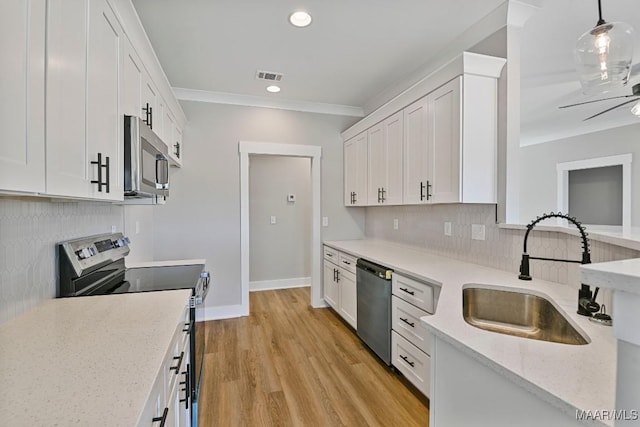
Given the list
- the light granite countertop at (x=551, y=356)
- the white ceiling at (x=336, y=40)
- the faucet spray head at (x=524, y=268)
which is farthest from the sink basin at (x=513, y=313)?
the white ceiling at (x=336, y=40)

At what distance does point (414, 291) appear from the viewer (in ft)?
7.09

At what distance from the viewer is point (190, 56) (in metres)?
2.79

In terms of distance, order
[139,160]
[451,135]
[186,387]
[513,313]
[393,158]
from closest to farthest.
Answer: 1. [186,387]
2. [139,160]
3. [513,313]
4. [451,135]
5. [393,158]

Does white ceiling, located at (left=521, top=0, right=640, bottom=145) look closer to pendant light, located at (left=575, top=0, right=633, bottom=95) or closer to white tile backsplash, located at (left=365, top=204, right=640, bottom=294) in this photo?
pendant light, located at (left=575, top=0, right=633, bottom=95)

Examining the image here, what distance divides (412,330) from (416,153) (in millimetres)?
1466

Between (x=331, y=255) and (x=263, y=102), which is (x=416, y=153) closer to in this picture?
(x=331, y=255)

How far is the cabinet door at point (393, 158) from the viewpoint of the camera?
292 centimetres

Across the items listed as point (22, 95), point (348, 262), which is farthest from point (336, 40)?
point (22, 95)

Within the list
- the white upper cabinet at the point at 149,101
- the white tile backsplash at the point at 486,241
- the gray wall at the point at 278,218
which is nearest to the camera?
the white tile backsplash at the point at 486,241

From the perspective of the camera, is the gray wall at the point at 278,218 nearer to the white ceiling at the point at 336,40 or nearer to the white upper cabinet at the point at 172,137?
the white ceiling at the point at 336,40

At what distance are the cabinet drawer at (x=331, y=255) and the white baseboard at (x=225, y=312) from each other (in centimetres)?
120

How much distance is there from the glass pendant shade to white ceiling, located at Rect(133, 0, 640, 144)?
841 mm

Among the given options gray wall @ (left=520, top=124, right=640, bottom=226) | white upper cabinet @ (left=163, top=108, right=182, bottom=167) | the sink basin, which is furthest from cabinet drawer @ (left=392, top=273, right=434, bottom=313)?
gray wall @ (left=520, top=124, right=640, bottom=226)

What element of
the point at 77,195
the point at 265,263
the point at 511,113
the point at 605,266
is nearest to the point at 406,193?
the point at 511,113
